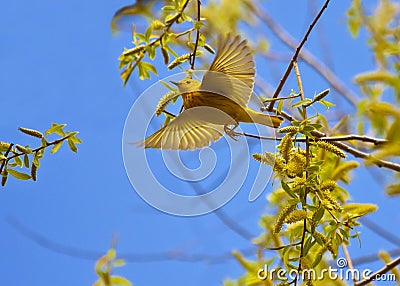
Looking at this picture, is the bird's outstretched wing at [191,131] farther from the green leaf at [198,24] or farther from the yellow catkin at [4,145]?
the yellow catkin at [4,145]

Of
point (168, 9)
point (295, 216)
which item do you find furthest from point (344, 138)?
point (168, 9)

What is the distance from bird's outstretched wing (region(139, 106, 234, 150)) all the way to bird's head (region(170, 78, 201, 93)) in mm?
34

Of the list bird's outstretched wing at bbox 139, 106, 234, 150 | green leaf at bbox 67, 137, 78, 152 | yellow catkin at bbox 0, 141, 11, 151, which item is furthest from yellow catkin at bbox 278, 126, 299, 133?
yellow catkin at bbox 0, 141, 11, 151

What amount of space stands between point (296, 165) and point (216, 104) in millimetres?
176

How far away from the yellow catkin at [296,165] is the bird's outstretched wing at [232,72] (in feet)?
0.44

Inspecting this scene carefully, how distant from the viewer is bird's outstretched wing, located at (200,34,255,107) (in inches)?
36.5

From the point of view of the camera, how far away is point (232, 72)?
3.13ft

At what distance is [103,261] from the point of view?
1219 mm

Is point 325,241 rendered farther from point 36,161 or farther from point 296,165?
point 36,161

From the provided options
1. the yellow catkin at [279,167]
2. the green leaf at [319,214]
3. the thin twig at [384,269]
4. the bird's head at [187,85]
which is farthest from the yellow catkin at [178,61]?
the thin twig at [384,269]

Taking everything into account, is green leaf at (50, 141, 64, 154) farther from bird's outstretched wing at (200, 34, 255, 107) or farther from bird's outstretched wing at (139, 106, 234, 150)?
bird's outstretched wing at (200, 34, 255, 107)

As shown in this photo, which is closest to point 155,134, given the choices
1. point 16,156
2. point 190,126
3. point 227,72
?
point 190,126

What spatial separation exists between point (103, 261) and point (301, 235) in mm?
452

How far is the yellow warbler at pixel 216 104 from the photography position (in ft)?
3.08
